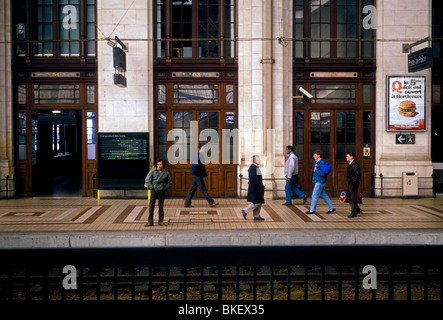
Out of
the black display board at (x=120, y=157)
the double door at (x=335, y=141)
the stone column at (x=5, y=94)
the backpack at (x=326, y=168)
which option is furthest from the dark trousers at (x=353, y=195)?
the stone column at (x=5, y=94)

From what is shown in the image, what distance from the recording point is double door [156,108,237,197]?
1620cm

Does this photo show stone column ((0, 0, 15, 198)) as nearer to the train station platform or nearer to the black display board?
the train station platform

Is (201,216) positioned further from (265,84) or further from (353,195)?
(265,84)

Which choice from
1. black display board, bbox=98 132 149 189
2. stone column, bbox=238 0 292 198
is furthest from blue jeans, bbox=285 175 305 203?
black display board, bbox=98 132 149 189

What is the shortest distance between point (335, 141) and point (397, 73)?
325 cm

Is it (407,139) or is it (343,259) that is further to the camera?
(407,139)

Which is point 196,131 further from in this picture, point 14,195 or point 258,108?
point 14,195

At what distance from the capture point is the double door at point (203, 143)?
16203mm

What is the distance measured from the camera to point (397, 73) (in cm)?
1595

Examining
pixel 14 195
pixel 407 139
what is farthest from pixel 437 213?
pixel 14 195

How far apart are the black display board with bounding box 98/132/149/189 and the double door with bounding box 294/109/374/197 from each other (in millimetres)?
5696

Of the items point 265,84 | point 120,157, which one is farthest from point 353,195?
point 120,157

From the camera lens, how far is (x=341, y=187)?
16.3m

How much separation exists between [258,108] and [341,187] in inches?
167
